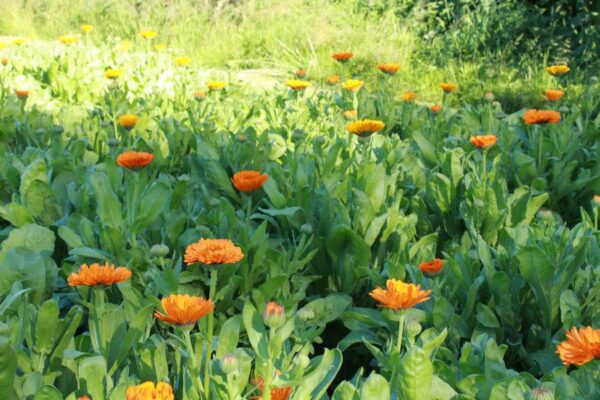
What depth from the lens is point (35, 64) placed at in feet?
20.4

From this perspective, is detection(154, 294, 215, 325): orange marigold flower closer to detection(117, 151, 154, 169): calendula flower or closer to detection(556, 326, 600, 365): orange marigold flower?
detection(556, 326, 600, 365): orange marigold flower

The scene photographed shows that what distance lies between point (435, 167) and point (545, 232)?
82cm

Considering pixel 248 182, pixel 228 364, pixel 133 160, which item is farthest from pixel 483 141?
pixel 228 364

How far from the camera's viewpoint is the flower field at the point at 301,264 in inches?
60.9

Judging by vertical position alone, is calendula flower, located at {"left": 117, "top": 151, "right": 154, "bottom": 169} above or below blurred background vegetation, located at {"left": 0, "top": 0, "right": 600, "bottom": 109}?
above

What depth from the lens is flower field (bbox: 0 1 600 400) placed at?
1.55m

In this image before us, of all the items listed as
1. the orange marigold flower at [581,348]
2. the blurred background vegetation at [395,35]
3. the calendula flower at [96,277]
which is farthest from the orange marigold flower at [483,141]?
the blurred background vegetation at [395,35]

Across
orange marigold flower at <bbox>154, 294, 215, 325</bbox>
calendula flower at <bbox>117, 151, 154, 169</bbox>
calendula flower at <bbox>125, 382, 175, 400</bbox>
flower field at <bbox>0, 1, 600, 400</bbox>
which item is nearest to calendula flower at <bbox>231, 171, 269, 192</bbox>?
flower field at <bbox>0, 1, 600, 400</bbox>

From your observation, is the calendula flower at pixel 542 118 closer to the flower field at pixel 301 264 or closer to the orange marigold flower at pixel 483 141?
the flower field at pixel 301 264

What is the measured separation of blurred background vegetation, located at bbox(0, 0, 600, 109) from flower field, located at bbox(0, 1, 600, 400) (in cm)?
309

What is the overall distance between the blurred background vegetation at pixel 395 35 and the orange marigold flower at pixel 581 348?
192 inches

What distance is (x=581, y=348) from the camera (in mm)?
1392

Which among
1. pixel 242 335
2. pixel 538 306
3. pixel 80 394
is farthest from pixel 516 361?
pixel 80 394

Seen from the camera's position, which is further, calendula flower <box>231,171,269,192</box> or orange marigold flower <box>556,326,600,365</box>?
calendula flower <box>231,171,269,192</box>
